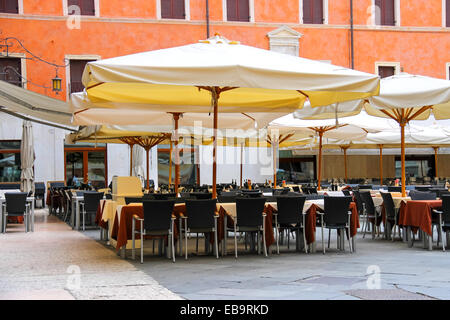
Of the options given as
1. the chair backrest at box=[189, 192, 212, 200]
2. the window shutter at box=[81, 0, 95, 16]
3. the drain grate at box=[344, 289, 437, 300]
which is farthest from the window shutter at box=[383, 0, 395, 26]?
the drain grate at box=[344, 289, 437, 300]

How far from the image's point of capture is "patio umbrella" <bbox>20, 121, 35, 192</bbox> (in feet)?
53.4

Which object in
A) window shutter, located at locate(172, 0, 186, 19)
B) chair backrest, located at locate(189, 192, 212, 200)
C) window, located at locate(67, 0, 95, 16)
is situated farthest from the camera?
window shutter, located at locate(172, 0, 186, 19)

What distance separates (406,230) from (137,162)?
39.2 ft

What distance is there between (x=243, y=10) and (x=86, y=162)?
28.3 ft

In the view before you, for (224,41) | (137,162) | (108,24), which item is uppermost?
(108,24)

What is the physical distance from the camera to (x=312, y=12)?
2594cm

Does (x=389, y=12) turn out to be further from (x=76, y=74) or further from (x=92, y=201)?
(x=92, y=201)

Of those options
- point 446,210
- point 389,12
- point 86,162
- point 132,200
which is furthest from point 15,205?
point 389,12

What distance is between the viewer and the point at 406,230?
1080 cm

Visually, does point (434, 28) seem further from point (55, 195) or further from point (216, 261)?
point (216, 261)

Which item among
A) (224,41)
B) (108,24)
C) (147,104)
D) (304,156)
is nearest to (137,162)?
(108,24)

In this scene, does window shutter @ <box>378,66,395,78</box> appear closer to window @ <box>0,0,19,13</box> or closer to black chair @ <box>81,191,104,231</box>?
window @ <box>0,0,19,13</box>

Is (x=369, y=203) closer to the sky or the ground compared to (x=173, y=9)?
closer to the ground

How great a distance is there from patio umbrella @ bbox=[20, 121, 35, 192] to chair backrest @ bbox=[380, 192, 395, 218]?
9.36 m
